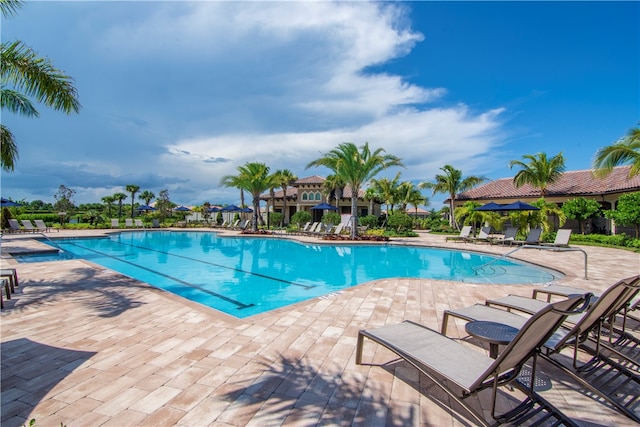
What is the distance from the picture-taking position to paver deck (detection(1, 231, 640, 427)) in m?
2.27

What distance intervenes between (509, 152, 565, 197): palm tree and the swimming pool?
1270cm

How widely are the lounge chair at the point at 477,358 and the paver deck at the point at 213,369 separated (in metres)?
0.31

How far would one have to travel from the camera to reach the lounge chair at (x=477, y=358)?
188 cm

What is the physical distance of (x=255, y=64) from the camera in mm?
12781

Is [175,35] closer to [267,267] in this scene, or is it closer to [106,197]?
[267,267]

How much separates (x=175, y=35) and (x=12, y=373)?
1070 centimetres

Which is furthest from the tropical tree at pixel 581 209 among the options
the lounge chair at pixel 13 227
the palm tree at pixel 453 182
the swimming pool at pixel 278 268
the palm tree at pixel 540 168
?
the lounge chair at pixel 13 227

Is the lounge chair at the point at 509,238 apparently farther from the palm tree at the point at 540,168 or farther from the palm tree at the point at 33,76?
the palm tree at the point at 33,76

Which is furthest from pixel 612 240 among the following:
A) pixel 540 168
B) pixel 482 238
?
pixel 540 168

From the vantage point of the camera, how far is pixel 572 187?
24359 mm

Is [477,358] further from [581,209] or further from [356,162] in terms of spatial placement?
[581,209]

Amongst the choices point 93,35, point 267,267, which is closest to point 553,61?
point 267,267

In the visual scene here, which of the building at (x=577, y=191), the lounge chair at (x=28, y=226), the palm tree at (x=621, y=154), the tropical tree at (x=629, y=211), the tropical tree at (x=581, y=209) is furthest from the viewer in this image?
the lounge chair at (x=28, y=226)

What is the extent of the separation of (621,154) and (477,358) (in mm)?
16165
